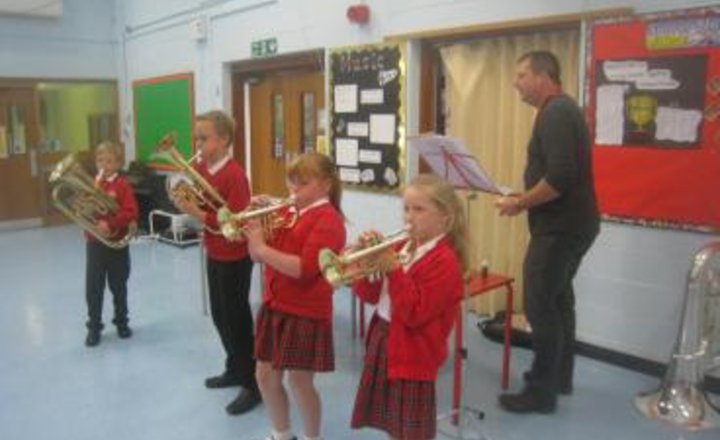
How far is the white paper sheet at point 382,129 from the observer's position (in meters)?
4.53

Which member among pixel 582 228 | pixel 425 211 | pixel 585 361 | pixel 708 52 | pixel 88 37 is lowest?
pixel 585 361

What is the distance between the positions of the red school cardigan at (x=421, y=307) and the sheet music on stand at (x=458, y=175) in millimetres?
675

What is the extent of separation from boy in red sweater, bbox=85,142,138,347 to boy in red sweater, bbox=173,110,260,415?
106 cm

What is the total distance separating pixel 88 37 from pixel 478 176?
23.4 feet

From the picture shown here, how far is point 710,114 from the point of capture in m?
2.91

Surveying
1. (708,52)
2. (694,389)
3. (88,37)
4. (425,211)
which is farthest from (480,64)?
(88,37)

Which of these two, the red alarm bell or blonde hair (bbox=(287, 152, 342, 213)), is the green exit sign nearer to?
the red alarm bell

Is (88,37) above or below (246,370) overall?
above

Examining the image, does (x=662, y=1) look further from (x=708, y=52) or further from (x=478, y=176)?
(x=478, y=176)

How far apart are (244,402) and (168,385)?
527 millimetres

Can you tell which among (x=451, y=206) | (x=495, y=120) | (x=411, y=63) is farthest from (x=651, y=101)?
(x=451, y=206)

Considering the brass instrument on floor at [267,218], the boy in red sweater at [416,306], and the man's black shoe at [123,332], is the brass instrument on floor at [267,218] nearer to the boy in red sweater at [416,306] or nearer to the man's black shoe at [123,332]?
the boy in red sweater at [416,306]

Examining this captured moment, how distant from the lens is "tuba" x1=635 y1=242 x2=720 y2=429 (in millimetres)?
2785

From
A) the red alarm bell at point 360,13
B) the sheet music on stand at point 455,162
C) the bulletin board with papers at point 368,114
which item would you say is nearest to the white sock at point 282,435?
the sheet music on stand at point 455,162
